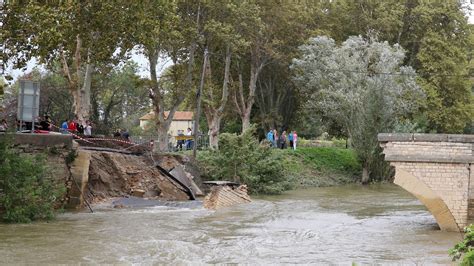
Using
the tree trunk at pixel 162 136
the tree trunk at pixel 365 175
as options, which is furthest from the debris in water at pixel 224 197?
the tree trunk at pixel 365 175

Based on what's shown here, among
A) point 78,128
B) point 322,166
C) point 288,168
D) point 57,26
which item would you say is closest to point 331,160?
point 322,166

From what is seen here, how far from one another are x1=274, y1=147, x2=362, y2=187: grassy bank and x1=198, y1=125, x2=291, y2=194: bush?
17.7 feet

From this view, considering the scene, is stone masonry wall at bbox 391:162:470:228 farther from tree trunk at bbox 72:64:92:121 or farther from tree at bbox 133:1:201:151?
tree trunk at bbox 72:64:92:121

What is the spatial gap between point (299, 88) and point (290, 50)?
2.72m

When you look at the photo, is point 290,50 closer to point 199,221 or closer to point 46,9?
point 199,221

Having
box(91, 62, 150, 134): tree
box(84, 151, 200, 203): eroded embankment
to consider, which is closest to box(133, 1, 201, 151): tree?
box(91, 62, 150, 134): tree

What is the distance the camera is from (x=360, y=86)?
44594mm

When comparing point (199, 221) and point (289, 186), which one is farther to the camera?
point (289, 186)

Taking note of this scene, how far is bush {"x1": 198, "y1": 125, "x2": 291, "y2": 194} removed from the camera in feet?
113

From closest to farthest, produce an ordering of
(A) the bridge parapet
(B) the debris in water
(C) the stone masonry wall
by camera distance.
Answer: (A) the bridge parapet → (C) the stone masonry wall → (B) the debris in water

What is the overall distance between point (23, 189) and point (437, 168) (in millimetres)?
11309

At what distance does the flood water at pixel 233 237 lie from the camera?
52.1ft

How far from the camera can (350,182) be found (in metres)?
44.7

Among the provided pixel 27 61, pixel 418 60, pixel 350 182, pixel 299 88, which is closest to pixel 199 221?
pixel 27 61
